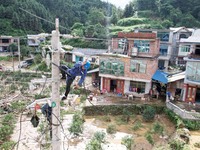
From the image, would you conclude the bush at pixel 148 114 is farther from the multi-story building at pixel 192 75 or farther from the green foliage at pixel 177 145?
the green foliage at pixel 177 145

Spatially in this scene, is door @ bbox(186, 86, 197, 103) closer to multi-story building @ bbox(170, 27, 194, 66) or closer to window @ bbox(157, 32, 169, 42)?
window @ bbox(157, 32, 169, 42)

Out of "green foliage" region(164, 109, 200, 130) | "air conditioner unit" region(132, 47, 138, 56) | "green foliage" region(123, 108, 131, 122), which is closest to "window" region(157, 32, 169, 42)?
"air conditioner unit" region(132, 47, 138, 56)

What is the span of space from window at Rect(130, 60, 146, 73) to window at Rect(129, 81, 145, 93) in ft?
5.13

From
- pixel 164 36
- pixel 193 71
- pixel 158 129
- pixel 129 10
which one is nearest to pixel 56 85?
pixel 158 129

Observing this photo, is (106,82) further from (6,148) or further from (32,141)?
(6,148)

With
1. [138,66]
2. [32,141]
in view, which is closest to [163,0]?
[138,66]

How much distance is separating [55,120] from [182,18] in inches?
1899

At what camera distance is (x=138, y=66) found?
72.4 ft

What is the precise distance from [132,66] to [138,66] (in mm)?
607

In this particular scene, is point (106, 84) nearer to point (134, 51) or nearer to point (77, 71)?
point (134, 51)

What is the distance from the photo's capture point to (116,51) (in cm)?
2653

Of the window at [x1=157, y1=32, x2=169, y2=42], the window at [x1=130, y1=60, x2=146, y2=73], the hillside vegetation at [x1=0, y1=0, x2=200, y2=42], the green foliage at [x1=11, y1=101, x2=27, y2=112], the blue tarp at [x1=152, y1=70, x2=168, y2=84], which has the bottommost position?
the green foliage at [x1=11, y1=101, x2=27, y2=112]

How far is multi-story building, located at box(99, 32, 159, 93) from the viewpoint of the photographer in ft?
72.4

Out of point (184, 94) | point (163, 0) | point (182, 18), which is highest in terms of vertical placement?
point (163, 0)
